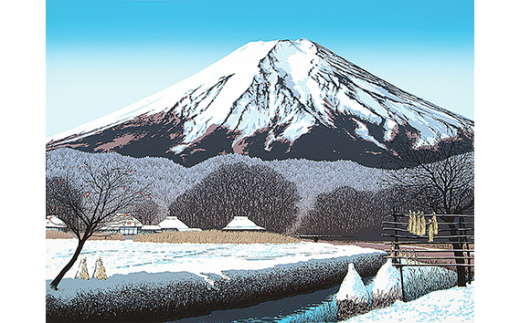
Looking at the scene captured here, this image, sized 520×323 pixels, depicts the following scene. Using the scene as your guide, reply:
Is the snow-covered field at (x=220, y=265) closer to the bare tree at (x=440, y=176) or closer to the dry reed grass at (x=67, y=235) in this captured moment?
the dry reed grass at (x=67, y=235)

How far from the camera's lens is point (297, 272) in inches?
324

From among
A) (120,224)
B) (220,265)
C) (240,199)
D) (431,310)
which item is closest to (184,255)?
(220,265)

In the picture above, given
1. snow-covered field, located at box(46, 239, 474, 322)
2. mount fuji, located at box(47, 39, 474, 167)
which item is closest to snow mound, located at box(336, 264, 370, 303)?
snow-covered field, located at box(46, 239, 474, 322)

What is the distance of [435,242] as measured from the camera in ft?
27.0

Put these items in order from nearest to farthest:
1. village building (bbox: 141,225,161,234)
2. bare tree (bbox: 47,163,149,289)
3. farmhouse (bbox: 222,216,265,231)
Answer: bare tree (bbox: 47,163,149,289) < village building (bbox: 141,225,161,234) < farmhouse (bbox: 222,216,265,231)

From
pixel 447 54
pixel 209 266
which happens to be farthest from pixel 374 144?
pixel 209 266

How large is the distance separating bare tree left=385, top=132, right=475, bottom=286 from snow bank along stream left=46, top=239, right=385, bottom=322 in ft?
3.36

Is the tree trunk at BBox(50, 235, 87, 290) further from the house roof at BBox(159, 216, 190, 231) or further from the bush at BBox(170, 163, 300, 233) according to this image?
the bush at BBox(170, 163, 300, 233)

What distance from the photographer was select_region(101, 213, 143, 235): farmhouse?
310 inches

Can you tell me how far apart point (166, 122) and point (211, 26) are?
11.5 ft

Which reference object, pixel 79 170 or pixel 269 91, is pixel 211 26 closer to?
pixel 79 170

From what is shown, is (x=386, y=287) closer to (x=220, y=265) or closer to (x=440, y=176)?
(x=440, y=176)

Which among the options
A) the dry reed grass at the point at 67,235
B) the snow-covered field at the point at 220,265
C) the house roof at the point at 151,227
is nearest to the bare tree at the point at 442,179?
the snow-covered field at the point at 220,265

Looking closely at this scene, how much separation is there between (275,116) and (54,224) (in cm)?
547
